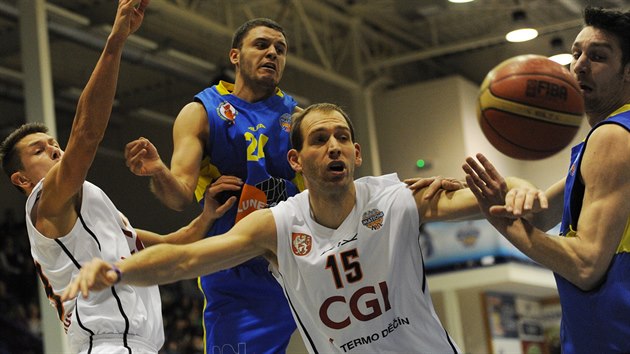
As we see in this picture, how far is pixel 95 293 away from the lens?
4133 mm

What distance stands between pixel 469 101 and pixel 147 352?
15574mm

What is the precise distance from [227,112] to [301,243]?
1.26 meters

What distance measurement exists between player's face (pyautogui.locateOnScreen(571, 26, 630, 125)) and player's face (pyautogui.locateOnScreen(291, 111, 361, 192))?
38.1 inches

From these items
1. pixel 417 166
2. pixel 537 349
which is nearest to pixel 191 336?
pixel 417 166

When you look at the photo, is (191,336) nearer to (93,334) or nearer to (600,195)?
(93,334)

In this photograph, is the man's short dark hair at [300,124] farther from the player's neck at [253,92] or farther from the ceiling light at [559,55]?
the ceiling light at [559,55]

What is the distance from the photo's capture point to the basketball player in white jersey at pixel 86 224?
4.06 metres

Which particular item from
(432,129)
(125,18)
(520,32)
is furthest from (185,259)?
(432,129)

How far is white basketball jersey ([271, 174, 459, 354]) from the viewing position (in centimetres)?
376

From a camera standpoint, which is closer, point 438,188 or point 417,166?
point 438,188

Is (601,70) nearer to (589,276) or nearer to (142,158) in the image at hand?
(589,276)

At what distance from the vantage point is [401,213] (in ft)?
12.7

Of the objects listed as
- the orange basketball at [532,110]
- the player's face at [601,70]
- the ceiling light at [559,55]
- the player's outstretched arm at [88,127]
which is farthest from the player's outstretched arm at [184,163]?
the ceiling light at [559,55]

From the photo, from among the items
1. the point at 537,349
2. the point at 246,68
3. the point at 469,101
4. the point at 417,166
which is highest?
the point at 469,101
